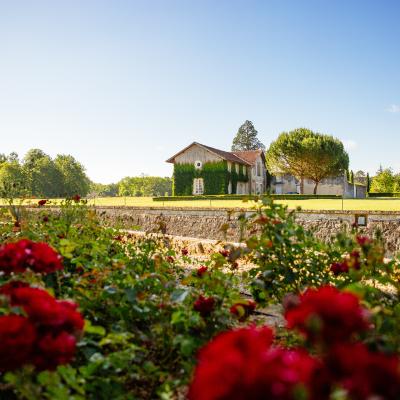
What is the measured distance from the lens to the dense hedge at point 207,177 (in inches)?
1334

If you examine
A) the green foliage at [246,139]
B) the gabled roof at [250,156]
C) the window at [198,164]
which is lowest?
the window at [198,164]

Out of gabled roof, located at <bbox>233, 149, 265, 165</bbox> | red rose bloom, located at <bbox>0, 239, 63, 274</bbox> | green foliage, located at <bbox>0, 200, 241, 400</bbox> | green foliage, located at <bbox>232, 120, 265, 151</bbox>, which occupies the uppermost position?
green foliage, located at <bbox>232, 120, 265, 151</bbox>

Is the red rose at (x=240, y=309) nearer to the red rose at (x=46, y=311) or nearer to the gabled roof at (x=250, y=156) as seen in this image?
the red rose at (x=46, y=311)

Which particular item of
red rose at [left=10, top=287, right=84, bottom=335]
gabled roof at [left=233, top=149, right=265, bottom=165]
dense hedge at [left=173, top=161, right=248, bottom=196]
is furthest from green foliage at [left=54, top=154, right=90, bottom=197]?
red rose at [left=10, top=287, right=84, bottom=335]

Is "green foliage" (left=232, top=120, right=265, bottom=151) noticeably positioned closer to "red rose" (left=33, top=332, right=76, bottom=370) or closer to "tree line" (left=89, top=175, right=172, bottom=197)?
"tree line" (left=89, top=175, right=172, bottom=197)

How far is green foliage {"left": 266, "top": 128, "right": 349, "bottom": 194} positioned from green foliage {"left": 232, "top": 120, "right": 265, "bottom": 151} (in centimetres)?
2431

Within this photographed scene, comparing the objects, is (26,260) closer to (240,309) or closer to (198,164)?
(240,309)

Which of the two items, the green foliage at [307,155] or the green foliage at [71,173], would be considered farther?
the green foliage at [71,173]

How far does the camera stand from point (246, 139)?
69938 mm

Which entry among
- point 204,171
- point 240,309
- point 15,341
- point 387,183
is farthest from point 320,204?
point 387,183

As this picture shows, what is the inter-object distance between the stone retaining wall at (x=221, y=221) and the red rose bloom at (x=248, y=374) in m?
7.48

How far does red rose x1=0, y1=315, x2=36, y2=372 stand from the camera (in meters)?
1.28

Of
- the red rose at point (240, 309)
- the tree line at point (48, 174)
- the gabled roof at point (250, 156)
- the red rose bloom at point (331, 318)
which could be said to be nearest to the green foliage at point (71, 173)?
the tree line at point (48, 174)

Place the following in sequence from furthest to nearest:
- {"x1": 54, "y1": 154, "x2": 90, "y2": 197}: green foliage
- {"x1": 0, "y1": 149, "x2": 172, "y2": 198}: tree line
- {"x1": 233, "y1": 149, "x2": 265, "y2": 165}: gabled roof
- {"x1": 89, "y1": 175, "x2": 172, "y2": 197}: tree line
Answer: {"x1": 89, "y1": 175, "x2": 172, "y2": 197}: tree line, {"x1": 54, "y1": 154, "x2": 90, "y2": 197}: green foliage, {"x1": 0, "y1": 149, "x2": 172, "y2": 198}: tree line, {"x1": 233, "y1": 149, "x2": 265, "y2": 165}: gabled roof
